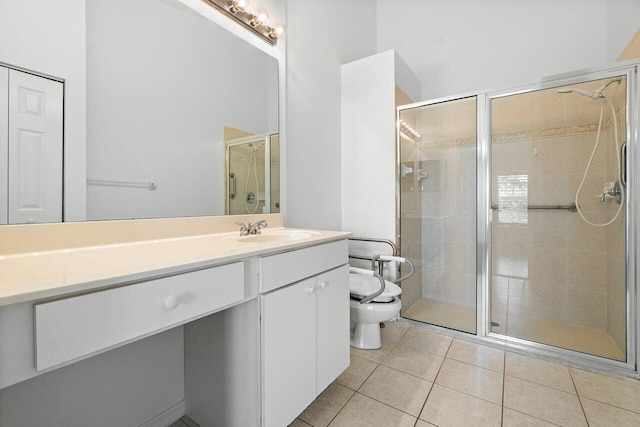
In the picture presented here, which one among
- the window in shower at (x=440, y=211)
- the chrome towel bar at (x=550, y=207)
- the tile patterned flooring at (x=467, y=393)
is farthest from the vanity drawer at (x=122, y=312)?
the chrome towel bar at (x=550, y=207)

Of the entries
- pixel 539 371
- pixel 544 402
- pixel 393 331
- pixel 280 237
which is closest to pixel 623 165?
pixel 539 371

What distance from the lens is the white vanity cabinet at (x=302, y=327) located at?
101 centimetres

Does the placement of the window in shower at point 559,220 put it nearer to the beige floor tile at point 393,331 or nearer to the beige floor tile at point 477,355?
the beige floor tile at point 477,355

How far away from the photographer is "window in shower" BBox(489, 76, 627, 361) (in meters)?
1.74

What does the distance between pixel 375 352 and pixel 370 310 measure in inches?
12.2

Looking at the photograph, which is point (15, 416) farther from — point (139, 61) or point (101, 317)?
point (139, 61)

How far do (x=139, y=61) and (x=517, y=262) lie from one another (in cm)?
254

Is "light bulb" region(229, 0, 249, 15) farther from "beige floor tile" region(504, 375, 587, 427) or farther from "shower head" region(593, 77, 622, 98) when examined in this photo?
"beige floor tile" region(504, 375, 587, 427)

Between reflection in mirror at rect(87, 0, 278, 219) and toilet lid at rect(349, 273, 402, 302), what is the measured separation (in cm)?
94

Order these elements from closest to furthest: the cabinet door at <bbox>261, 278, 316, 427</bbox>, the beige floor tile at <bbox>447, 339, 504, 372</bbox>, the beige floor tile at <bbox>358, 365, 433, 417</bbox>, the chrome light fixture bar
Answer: the cabinet door at <bbox>261, 278, 316, 427</bbox> < the beige floor tile at <bbox>358, 365, 433, 417</bbox> < the chrome light fixture bar < the beige floor tile at <bbox>447, 339, 504, 372</bbox>

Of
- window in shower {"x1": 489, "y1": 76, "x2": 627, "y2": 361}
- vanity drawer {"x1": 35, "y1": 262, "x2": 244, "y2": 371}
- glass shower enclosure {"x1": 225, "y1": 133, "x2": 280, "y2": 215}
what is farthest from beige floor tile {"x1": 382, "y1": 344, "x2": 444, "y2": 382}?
vanity drawer {"x1": 35, "y1": 262, "x2": 244, "y2": 371}

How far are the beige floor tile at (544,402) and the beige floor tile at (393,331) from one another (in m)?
0.68

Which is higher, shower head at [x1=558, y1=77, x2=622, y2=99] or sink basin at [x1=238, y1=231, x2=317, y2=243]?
shower head at [x1=558, y1=77, x2=622, y2=99]

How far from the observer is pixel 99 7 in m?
1.05
